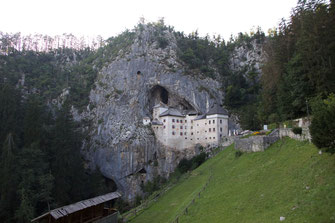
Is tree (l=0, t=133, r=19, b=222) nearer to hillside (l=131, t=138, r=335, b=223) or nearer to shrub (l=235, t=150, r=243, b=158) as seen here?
hillside (l=131, t=138, r=335, b=223)

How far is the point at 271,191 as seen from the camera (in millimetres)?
18984

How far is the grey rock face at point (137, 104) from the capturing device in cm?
5975

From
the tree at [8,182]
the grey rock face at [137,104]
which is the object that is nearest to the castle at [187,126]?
the grey rock face at [137,104]

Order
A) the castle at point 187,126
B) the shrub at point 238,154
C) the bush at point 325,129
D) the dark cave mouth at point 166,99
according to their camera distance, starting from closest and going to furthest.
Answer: the bush at point 325,129, the shrub at point 238,154, the castle at point 187,126, the dark cave mouth at point 166,99

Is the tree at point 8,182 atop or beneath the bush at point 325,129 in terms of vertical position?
beneath

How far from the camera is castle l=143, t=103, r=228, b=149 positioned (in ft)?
187

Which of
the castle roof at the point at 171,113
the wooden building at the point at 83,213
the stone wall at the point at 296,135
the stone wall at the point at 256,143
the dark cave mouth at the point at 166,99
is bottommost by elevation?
the wooden building at the point at 83,213

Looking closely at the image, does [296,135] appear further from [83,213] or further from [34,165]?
[34,165]

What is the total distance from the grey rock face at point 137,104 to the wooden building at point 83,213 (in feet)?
100

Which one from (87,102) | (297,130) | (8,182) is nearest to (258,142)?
(297,130)

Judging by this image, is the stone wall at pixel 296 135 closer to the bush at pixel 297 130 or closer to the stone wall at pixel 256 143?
the bush at pixel 297 130

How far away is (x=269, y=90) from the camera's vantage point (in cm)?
4384

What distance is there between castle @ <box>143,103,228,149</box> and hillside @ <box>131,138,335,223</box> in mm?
25894

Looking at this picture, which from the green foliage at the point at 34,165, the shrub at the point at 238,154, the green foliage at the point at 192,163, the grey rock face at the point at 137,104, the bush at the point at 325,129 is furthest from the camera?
the grey rock face at the point at 137,104
